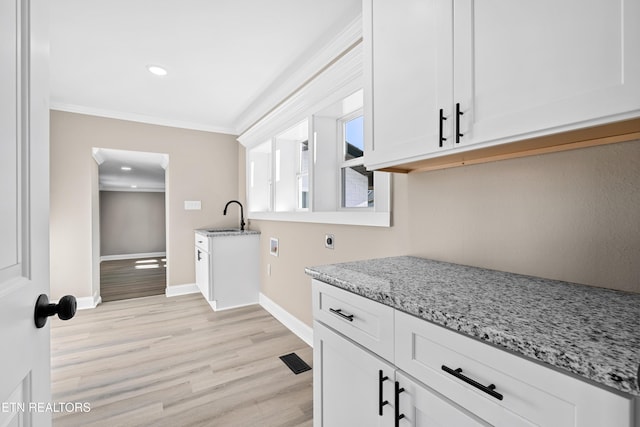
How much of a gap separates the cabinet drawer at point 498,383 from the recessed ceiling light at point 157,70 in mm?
2809

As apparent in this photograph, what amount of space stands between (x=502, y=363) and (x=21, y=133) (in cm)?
114

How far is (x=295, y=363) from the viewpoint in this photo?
7.20ft

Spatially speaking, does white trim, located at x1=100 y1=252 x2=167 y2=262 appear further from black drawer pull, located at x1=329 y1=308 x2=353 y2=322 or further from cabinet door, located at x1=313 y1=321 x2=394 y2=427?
black drawer pull, located at x1=329 y1=308 x2=353 y2=322

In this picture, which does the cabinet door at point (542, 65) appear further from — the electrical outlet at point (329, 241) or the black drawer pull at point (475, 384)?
the electrical outlet at point (329, 241)

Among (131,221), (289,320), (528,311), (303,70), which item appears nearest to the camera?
A: (528,311)

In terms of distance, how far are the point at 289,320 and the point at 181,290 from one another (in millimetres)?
1994

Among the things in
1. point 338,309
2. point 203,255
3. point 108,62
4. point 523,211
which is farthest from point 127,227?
point 523,211

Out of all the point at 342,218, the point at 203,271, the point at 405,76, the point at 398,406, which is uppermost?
the point at 405,76

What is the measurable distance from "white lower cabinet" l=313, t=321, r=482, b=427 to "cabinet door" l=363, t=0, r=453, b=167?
809 mm

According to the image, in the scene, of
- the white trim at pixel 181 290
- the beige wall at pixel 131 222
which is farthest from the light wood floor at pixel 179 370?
the beige wall at pixel 131 222

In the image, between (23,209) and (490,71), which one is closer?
(23,209)

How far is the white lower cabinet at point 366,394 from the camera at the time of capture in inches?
31.0

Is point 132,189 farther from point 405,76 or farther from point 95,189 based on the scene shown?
point 405,76

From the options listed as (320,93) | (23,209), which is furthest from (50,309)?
(320,93)
